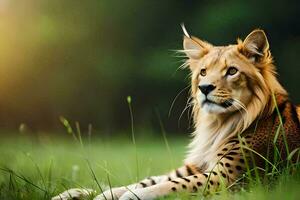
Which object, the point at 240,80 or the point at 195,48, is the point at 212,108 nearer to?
the point at 240,80

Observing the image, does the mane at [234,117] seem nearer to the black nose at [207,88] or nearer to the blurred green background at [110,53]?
the black nose at [207,88]

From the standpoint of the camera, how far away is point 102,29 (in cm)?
789

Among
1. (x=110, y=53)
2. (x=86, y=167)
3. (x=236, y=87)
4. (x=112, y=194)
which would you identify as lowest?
(x=86, y=167)

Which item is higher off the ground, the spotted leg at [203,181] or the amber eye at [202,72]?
the amber eye at [202,72]

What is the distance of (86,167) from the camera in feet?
21.1

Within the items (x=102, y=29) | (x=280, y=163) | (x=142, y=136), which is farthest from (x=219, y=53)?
(x=102, y=29)

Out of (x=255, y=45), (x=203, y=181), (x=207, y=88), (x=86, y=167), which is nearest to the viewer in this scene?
(x=203, y=181)

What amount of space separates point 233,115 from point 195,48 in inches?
19.9

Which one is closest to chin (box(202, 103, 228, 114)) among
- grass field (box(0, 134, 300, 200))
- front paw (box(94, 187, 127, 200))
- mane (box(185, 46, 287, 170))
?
mane (box(185, 46, 287, 170))

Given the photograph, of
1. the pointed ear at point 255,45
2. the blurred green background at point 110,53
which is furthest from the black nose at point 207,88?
the blurred green background at point 110,53

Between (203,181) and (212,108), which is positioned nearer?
(203,181)

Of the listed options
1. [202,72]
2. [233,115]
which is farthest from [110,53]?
[233,115]

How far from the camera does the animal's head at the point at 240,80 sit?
4660mm

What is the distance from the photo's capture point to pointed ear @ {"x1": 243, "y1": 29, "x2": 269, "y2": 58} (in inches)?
186
